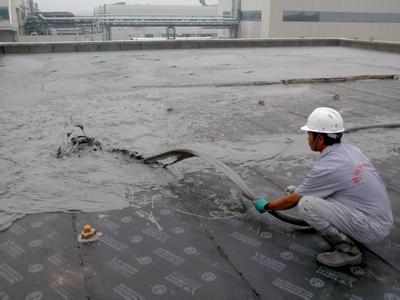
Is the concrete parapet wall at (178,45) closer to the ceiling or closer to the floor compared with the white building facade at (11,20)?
closer to the floor

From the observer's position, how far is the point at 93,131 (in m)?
4.80

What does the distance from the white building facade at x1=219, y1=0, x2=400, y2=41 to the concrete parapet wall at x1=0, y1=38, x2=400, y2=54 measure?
16953mm

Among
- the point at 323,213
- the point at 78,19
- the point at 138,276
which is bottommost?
the point at 138,276

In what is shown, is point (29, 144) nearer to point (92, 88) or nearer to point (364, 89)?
point (92, 88)

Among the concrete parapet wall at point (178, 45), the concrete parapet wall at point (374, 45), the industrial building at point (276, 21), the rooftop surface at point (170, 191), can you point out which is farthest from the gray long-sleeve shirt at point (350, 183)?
the industrial building at point (276, 21)

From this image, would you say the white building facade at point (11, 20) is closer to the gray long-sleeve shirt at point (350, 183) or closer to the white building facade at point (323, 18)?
the white building facade at point (323, 18)

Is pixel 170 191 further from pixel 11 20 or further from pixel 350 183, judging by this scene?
pixel 11 20

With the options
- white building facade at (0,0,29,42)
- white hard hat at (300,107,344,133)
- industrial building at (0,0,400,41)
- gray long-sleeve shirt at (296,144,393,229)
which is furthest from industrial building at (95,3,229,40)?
gray long-sleeve shirt at (296,144,393,229)

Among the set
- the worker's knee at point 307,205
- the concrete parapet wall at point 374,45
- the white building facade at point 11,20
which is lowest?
the worker's knee at point 307,205

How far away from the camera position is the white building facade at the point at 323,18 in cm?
3203

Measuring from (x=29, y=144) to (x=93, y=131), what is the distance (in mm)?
781

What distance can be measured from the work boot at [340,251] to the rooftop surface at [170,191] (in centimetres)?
5

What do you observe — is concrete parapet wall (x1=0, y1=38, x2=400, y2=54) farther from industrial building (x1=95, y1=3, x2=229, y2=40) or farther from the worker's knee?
industrial building (x1=95, y1=3, x2=229, y2=40)

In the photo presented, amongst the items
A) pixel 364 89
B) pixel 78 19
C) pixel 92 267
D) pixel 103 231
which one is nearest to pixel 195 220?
pixel 103 231
